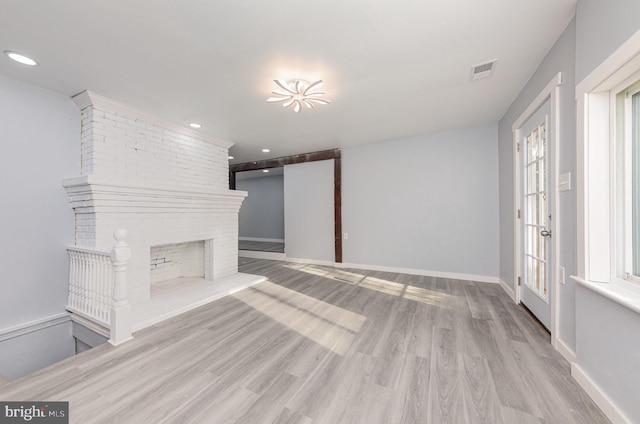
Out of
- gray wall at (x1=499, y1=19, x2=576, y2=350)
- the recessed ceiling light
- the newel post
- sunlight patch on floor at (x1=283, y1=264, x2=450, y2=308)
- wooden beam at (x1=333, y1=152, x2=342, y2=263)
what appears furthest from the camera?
wooden beam at (x1=333, y1=152, x2=342, y2=263)

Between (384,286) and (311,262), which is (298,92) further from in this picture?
(311,262)

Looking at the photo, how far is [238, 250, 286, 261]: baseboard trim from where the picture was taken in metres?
5.86

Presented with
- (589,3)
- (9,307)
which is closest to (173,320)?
(9,307)

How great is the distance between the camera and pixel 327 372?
171 centimetres

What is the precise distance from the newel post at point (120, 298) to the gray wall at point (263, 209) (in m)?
6.35

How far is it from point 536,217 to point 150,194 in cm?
460

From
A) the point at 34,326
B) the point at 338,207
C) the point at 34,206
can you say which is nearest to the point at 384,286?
the point at 338,207

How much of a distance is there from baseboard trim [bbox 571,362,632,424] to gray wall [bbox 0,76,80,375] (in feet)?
15.5

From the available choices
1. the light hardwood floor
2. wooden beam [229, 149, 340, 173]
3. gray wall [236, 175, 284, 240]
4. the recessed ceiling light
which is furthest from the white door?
gray wall [236, 175, 284, 240]

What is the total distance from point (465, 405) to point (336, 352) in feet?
3.00

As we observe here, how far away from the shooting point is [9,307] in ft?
7.67

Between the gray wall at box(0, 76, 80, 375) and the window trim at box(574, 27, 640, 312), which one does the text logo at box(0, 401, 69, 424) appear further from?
the window trim at box(574, 27, 640, 312)

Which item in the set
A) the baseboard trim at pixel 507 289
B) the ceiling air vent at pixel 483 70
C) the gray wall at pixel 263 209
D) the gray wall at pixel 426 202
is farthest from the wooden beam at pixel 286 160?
the baseboard trim at pixel 507 289

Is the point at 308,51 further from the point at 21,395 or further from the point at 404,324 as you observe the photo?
the point at 21,395
